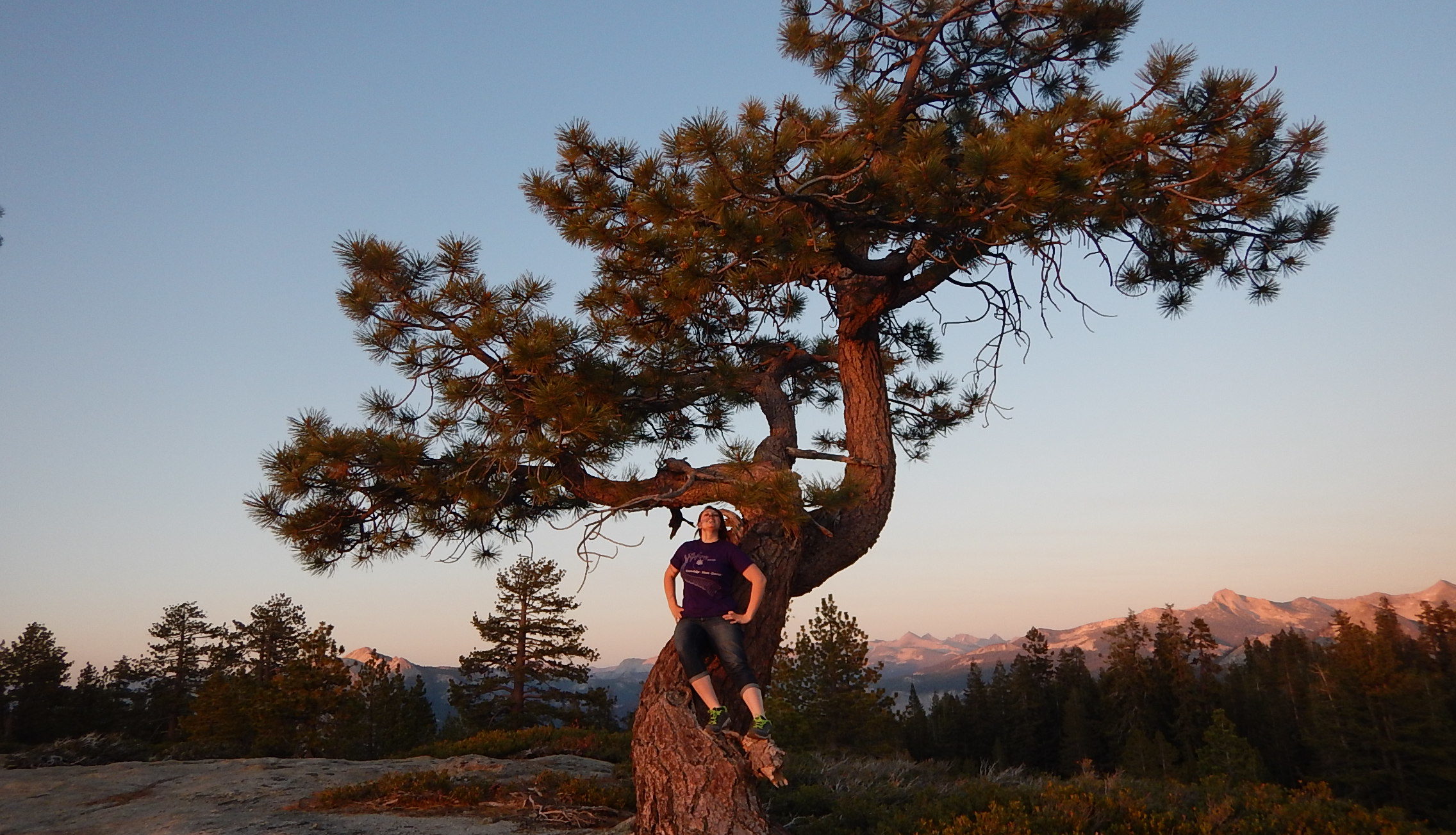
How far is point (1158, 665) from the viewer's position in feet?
159

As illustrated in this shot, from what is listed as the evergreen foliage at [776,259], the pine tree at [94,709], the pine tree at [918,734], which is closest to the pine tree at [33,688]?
the pine tree at [94,709]

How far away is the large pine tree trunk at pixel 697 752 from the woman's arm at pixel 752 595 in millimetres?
304

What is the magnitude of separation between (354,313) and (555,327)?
1.90 m

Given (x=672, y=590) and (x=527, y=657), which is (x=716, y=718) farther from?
(x=527, y=657)

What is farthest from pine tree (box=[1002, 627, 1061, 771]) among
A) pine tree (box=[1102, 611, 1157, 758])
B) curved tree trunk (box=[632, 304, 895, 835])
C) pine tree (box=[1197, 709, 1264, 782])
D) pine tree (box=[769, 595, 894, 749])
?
curved tree trunk (box=[632, 304, 895, 835])

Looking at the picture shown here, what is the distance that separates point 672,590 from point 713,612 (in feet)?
1.33

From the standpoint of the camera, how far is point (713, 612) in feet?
18.9

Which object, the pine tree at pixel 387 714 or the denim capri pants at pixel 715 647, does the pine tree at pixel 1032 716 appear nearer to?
the pine tree at pixel 387 714

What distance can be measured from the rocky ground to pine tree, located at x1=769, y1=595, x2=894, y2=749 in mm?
19900

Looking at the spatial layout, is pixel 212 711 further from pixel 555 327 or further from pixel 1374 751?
pixel 1374 751

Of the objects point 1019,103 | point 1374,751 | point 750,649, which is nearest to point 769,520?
point 750,649

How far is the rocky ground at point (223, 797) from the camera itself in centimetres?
680

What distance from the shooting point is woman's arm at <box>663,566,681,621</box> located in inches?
234

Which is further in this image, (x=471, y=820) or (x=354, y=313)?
(x=471, y=820)
